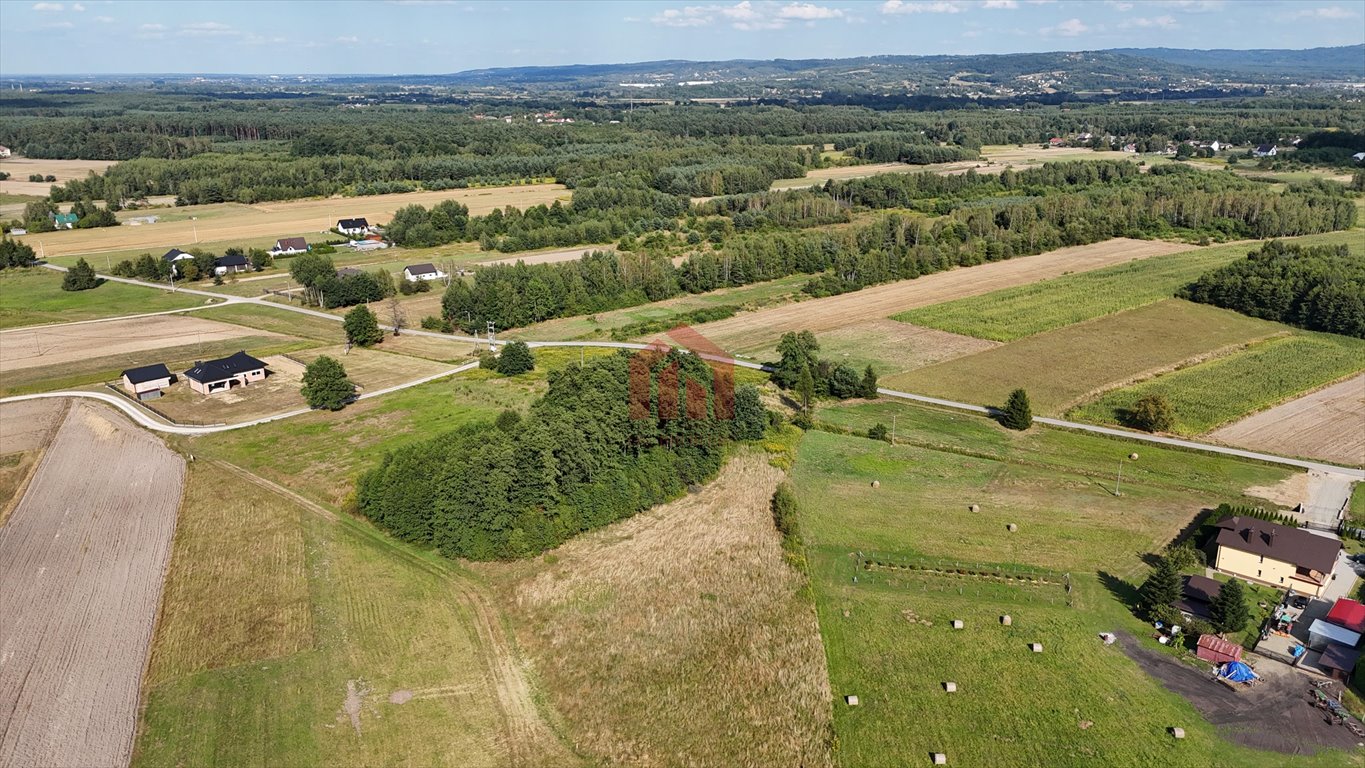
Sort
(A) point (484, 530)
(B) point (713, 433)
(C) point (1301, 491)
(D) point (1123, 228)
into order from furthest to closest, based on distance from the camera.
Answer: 1. (D) point (1123, 228)
2. (B) point (713, 433)
3. (C) point (1301, 491)
4. (A) point (484, 530)

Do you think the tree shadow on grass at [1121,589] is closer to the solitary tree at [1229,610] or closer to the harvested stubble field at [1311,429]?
the solitary tree at [1229,610]

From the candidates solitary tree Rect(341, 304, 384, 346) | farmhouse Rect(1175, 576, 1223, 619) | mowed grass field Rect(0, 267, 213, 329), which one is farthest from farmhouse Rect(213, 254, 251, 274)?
farmhouse Rect(1175, 576, 1223, 619)

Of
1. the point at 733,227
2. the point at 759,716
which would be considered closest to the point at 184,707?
the point at 759,716

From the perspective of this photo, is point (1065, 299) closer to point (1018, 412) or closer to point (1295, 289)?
point (1295, 289)

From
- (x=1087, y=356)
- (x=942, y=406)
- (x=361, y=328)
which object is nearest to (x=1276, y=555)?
(x=942, y=406)

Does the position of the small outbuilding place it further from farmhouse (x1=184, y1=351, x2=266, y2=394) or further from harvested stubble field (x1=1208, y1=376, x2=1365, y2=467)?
farmhouse (x1=184, y1=351, x2=266, y2=394)

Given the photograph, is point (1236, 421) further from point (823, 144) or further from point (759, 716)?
point (823, 144)

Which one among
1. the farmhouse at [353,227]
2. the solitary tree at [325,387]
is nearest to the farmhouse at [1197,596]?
the solitary tree at [325,387]
